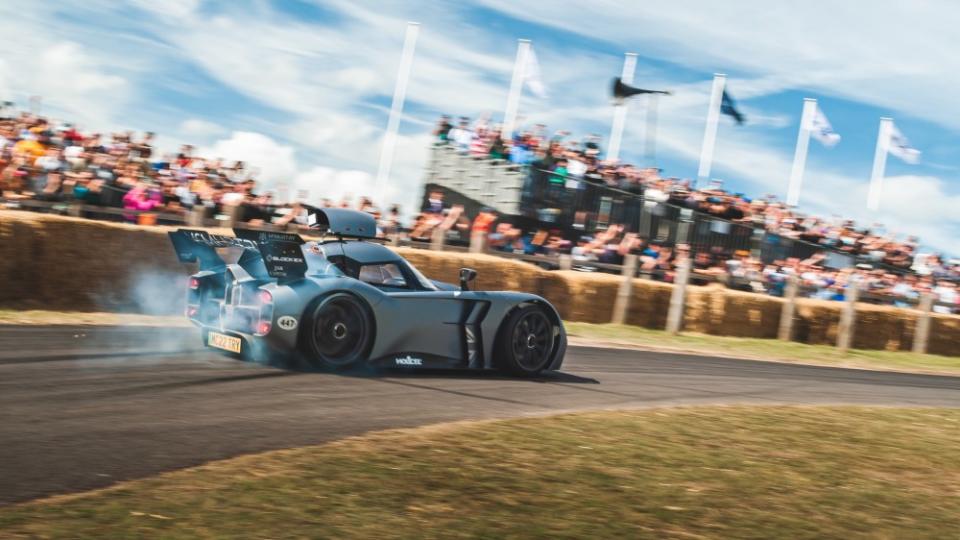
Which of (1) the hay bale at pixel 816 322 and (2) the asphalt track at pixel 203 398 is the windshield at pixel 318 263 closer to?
(2) the asphalt track at pixel 203 398

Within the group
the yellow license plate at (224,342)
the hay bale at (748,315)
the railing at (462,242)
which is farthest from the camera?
the hay bale at (748,315)

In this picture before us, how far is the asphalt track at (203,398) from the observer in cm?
497

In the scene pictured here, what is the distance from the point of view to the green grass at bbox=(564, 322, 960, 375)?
16.9 meters

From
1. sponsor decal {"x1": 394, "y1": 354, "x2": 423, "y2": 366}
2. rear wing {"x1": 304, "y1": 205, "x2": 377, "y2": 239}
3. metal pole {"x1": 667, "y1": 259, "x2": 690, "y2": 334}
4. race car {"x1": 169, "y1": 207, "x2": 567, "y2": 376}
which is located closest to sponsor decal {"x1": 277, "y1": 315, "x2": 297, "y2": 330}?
race car {"x1": 169, "y1": 207, "x2": 567, "y2": 376}

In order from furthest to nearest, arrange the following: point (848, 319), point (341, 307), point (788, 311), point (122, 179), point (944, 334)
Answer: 1. point (944, 334)
2. point (788, 311)
3. point (848, 319)
4. point (122, 179)
5. point (341, 307)

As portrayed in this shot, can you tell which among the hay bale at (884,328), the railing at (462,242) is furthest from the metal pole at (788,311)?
the hay bale at (884,328)

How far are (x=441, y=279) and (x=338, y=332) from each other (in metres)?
7.41

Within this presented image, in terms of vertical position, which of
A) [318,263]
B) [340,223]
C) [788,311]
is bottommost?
[318,263]

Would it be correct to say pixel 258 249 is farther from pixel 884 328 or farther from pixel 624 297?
pixel 884 328

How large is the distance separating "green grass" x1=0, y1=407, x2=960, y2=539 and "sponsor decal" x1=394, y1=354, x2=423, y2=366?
2.10m

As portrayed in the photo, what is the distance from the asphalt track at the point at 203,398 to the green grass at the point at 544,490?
383 millimetres

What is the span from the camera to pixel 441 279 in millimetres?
15961

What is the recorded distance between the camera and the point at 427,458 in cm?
536

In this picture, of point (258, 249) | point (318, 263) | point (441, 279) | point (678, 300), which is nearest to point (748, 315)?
point (678, 300)
